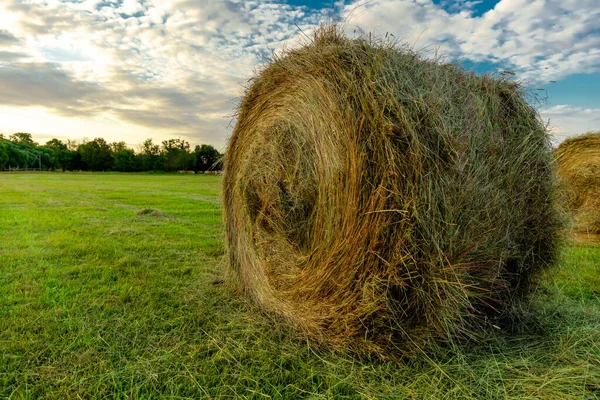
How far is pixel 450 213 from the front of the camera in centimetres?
269

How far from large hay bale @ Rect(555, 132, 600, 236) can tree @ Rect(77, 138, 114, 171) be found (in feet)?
288

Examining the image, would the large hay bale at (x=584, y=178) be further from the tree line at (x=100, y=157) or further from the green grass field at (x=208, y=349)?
the tree line at (x=100, y=157)

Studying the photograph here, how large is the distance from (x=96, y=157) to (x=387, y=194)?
92.1 metres

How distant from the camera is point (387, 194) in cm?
261

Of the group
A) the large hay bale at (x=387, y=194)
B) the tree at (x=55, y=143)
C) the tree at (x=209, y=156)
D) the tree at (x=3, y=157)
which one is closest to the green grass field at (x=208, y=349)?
the large hay bale at (x=387, y=194)

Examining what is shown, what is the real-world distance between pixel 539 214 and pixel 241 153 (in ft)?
9.86

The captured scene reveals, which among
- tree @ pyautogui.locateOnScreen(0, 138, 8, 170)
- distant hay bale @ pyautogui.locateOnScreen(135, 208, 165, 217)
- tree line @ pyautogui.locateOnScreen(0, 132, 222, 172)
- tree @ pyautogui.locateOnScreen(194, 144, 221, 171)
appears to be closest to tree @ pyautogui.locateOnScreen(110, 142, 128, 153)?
tree line @ pyautogui.locateOnScreen(0, 132, 222, 172)

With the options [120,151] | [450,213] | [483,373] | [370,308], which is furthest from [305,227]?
[120,151]

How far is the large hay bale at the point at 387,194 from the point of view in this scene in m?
2.62

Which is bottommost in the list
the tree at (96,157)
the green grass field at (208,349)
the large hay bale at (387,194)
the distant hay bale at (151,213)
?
the green grass field at (208,349)

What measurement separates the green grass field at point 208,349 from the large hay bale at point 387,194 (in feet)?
0.83

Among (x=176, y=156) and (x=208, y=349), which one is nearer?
(x=208, y=349)

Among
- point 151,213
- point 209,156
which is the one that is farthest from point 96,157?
point 151,213

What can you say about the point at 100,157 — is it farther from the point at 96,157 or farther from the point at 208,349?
the point at 208,349
